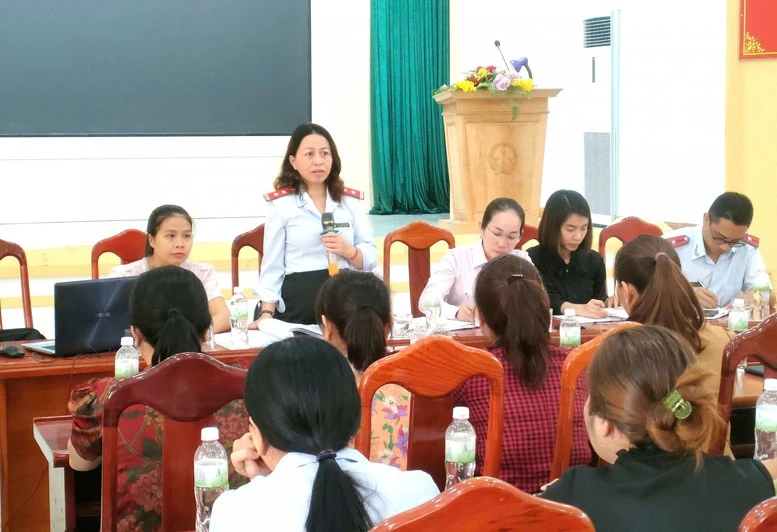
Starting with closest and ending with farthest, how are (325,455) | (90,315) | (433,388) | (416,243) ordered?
(325,455), (433,388), (90,315), (416,243)

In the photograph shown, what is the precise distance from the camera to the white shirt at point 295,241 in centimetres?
400

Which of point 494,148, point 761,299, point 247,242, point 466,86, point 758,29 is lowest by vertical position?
point 761,299

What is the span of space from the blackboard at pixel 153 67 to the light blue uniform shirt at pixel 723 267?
5.13m

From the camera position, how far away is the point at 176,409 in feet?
6.40

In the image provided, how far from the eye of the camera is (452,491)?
1.19 metres

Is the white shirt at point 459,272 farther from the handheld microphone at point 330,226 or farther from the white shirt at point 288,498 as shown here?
the white shirt at point 288,498

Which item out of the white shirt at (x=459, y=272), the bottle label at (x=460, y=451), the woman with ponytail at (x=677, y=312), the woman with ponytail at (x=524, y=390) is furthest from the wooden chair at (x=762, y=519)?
the white shirt at (x=459, y=272)

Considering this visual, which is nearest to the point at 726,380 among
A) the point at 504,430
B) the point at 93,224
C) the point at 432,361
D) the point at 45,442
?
the point at 504,430

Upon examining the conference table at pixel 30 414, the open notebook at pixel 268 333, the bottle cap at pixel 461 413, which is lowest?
the conference table at pixel 30 414

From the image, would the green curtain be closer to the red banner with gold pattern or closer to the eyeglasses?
the red banner with gold pattern

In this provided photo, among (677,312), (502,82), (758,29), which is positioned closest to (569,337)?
(677,312)

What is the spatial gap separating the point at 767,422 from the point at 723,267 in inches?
78.3

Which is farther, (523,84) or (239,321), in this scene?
(523,84)

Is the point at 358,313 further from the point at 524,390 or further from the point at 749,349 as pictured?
the point at 749,349
